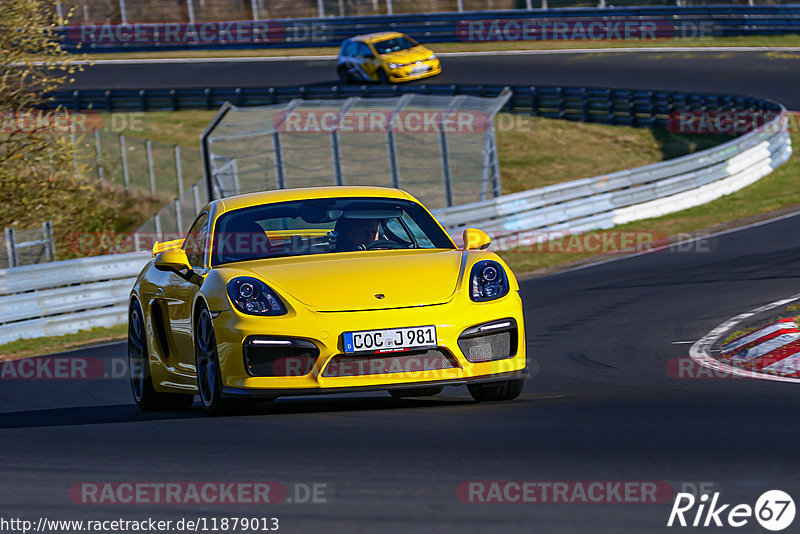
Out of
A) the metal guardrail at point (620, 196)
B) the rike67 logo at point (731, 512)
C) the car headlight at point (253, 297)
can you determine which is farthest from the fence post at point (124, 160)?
Result: the rike67 logo at point (731, 512)

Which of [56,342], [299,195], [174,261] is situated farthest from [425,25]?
[174,261]

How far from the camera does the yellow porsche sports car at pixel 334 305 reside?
6672 millimetres

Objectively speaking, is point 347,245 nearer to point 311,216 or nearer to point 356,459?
point 311,216

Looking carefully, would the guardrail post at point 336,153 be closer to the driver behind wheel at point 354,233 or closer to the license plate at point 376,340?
the driver behind wheel at point 354,233

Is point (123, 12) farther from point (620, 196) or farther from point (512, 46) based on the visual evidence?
point (620, 196)

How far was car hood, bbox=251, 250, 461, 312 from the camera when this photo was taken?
6.76m

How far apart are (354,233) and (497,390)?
1359 mm

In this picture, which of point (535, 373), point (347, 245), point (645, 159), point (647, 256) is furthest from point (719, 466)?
point (645, 159)

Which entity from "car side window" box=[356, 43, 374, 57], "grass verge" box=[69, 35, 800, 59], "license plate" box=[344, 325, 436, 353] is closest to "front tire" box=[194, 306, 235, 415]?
"license plate" box=[344, 325, 436, 353]

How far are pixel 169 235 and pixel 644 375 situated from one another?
13497 mm

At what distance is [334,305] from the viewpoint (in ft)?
22.1

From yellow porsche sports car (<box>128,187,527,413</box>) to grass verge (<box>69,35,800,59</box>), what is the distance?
32838 millimetres

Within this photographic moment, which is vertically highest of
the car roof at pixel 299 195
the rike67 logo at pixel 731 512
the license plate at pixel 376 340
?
the car roof at pixel 299 195

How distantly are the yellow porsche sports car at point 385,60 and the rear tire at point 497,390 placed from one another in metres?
30.7
